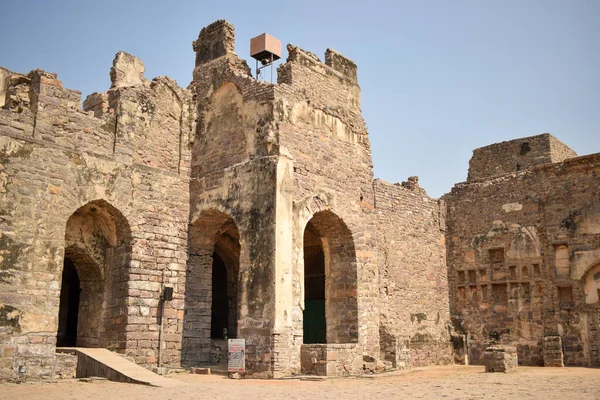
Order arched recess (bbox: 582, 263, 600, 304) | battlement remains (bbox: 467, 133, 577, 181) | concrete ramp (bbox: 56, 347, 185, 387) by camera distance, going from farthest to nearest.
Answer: battlement remains (bbox: 467, 133, 577, 181) < arched recess (bbox: 582, 263, 600, 304) < concrete ramp (bbox: 56, 347, 185, 387)

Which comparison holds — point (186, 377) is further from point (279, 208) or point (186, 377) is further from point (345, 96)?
point (345, 96)

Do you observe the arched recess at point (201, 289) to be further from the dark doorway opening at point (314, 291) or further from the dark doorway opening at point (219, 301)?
the dark doorway opening at point (314, 291)

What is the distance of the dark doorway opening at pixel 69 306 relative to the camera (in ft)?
43.4

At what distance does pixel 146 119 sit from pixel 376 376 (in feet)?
22.5

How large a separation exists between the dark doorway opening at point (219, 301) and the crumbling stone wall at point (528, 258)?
675 cm

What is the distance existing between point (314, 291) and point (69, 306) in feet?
19.4

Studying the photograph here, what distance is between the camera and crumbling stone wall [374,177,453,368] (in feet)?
47.6

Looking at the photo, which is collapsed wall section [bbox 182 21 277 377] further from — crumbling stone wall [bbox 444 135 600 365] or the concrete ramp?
crumbling stone wall [bbox 444 135 600 365]

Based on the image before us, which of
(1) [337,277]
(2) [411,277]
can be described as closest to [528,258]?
(2) [411,277]

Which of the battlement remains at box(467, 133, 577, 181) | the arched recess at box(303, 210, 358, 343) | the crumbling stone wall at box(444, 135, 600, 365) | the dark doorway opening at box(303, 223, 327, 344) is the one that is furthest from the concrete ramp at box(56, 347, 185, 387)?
the battlement remains at box(467, 133, 577, 181)

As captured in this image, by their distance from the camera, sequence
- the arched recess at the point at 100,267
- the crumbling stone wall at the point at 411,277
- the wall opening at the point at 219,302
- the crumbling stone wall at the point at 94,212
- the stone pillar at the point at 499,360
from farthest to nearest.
A: the wall opening at the point at 219,302, the crumbling stone wall at the point at 411,277, the stone pillar at the point at 499,360, the arched recess at the point at 100,267, the crumbling stone wall at the point at 94,212

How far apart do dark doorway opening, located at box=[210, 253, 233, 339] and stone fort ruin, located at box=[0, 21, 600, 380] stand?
4 centimetres

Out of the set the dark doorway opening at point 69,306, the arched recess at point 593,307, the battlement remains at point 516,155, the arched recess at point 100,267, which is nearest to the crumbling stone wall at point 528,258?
the arched recess at point 593,307

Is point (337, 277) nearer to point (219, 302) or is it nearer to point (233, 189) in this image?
point (233, 189)
